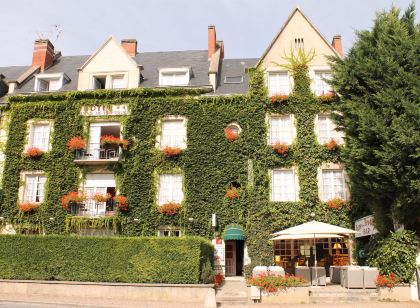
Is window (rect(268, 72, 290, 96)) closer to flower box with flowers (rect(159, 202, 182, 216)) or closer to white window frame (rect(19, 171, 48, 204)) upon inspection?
flower box with flowers (rect(159, 202, 182, 216))

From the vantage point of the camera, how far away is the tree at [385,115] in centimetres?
1565

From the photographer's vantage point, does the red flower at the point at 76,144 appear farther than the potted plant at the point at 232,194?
Yes

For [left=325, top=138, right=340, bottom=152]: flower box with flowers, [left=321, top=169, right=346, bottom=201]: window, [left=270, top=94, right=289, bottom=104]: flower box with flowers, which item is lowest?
[left=321, top=169, right=346, bottom=201]: window

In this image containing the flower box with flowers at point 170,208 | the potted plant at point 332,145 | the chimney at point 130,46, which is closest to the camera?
the flower box with flowers at point 170,208

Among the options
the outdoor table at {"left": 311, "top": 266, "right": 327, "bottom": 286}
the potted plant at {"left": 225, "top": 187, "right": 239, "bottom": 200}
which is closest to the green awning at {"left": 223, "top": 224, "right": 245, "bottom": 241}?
the potted plant at {"left": 225, "top": 187, "right": 239, "bottom": 200}

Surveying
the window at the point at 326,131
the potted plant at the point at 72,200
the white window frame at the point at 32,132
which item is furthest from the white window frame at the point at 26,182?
the window at the point at 326,131

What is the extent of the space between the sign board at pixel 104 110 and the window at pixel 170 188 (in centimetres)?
477

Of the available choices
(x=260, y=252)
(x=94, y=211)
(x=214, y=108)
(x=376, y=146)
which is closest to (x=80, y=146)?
(x=94, y=211)

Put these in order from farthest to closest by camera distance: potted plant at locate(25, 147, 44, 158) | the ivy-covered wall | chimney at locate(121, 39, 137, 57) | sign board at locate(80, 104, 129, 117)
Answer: chimney at locate(121, 39, 137, 57) → sign board at locate(80, 104, 129, 117) → potted plant at locate(25, 147, 44, 158) → the ivy-covered wall

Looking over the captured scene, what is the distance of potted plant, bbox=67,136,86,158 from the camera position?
24.0 meters

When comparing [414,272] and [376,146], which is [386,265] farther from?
[376,146]

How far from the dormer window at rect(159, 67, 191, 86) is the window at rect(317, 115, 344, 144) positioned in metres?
8.42

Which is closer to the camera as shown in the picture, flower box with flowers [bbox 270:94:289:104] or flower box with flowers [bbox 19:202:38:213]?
flower box with flowers [bbox 19:202:38:213]

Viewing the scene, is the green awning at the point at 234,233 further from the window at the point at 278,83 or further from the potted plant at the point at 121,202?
the window at the point at 278,83
